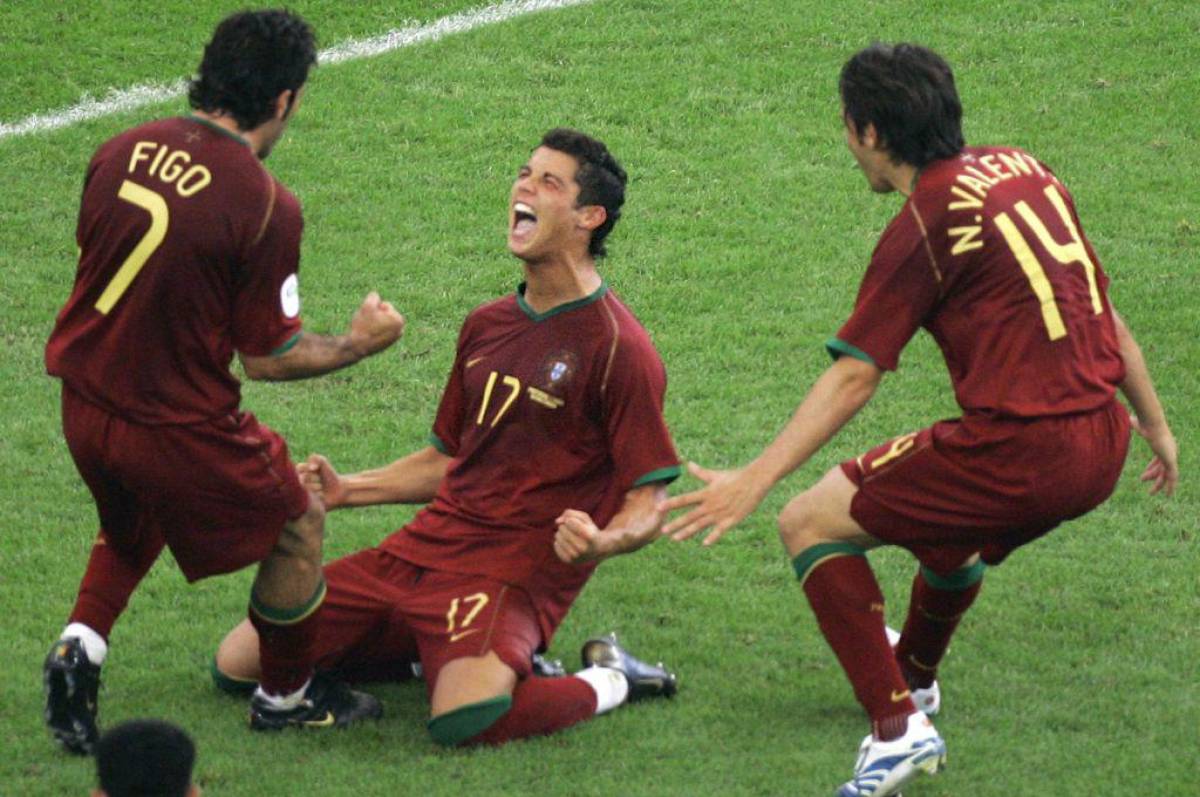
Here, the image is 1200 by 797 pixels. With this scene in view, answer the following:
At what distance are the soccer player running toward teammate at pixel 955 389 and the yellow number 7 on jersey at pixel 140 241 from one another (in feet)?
5.27

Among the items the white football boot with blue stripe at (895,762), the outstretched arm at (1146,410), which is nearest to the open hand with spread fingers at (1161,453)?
the outstretched arm at (1146,410)

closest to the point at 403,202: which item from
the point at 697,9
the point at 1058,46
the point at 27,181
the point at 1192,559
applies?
the point at 27,181

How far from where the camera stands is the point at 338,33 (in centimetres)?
1355

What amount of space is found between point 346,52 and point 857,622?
8.13 m

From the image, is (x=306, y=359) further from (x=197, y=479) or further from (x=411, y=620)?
(x=411, y=620)

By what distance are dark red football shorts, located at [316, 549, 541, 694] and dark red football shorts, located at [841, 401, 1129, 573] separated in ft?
3.96

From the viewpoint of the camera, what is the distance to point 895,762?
232 inches

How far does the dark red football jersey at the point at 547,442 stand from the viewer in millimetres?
6598

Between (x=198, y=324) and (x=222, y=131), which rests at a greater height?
(x=222, y=131)

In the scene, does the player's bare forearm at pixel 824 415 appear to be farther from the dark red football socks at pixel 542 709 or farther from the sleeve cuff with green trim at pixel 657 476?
the dark red football socks at pixel 542 709

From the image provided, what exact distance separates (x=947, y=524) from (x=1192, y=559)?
231cm

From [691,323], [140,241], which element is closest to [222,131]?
[140,241]

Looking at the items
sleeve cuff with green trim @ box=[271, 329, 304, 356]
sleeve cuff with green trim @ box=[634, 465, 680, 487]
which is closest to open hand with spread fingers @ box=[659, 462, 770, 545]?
sleeve cuff with green trim @ box=[634, 465, 680, 487]

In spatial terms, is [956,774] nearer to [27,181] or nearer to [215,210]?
[215,210]
